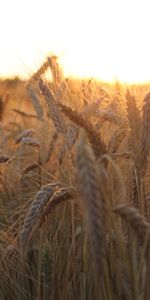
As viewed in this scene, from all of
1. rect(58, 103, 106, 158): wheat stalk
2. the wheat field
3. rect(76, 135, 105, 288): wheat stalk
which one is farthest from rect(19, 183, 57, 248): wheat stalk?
rect(76, 135, 105, 288): wheat stalk

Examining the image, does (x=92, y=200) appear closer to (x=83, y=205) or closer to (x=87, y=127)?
(x=83, y=205)

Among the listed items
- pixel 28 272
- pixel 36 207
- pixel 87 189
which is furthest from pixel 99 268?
pixel 28 272

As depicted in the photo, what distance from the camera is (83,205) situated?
1012 mm

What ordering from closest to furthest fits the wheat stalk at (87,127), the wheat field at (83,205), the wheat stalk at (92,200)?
the wheat stalk at (92,200), the wheat field at (83,205), the wheat stalk at (87,127)

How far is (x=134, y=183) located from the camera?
1.67m

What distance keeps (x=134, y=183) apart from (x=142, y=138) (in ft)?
0.58

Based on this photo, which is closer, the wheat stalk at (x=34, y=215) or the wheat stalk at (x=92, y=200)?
the wheat stalk at (x=92, y=200)

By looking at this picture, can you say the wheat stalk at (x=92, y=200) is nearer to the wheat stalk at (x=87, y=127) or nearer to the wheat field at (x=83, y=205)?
the wheat field at (x=83, y=205)

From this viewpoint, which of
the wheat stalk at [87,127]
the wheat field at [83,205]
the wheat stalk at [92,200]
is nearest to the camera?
the wheat stalk at [92,200]

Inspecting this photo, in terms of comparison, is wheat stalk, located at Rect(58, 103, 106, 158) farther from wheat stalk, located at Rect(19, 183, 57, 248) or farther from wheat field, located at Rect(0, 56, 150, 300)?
wheat stalk, located at Rect(19, 183, 57, 248)

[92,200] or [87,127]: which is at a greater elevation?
[87,127]

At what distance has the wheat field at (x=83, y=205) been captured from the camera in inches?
44.8

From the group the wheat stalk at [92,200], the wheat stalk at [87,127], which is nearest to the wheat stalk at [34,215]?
the wheat stalk at [87,127]

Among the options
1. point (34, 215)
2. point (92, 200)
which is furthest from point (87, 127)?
point (92, 200)
